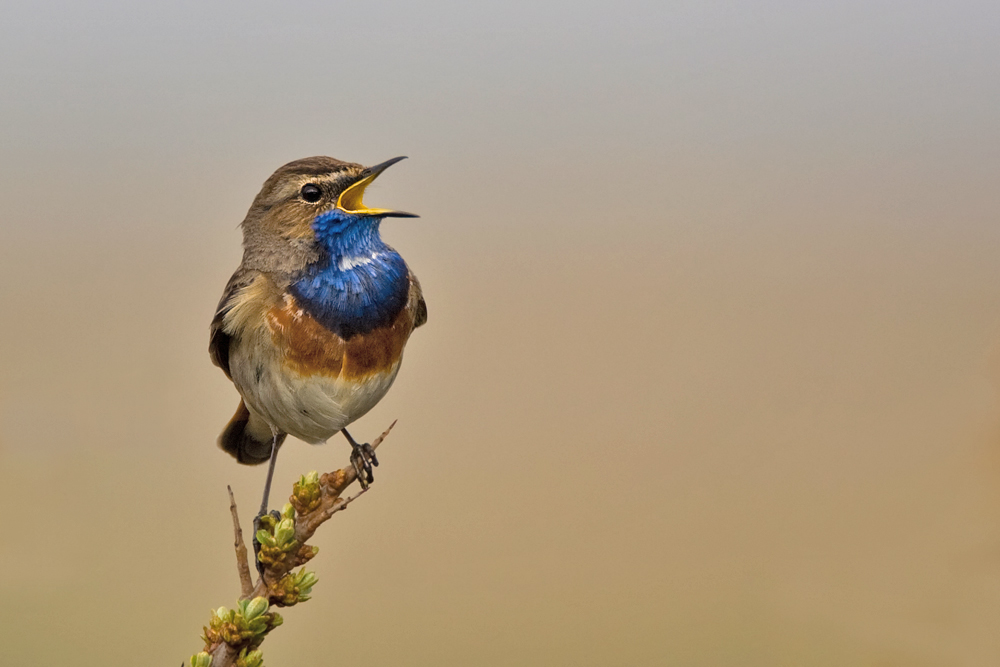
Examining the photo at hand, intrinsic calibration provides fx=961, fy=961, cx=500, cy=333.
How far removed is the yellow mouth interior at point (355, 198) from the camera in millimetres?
3580

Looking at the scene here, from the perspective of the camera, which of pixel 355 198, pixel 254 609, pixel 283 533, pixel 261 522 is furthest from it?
pixel 355 198

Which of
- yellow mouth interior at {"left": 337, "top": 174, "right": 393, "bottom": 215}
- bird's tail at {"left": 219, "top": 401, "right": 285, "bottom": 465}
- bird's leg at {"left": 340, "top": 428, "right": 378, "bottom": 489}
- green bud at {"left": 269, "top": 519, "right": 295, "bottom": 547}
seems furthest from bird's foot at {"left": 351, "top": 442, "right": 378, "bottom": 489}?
yellow mouth interior at {"left": 337, "top": 174, "right": 393, "bottom": 215}

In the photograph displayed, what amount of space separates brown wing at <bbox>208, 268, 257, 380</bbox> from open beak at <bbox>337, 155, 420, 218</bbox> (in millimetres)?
470

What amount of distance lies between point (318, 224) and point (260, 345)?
506 mm

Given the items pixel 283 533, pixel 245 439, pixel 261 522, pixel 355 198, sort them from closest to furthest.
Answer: pixel 283 533 < pixel 261 522 < pixel 355 198 < pixel 245 439

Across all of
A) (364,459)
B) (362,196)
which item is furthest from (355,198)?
(364,459)

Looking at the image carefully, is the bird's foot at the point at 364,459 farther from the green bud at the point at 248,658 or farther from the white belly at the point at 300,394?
the green bud at the point at 248,658

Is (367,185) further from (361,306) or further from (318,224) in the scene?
(361,306)

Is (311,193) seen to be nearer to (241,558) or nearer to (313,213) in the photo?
(313,213)

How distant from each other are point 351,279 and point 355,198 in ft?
1.14

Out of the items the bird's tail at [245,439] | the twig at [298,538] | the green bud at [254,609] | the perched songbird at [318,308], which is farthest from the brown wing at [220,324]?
the green bud at [254,609]

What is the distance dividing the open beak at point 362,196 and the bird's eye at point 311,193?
3.5 inches

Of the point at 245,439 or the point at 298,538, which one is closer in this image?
→ the point at 298,538

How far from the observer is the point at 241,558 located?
3.05 m
